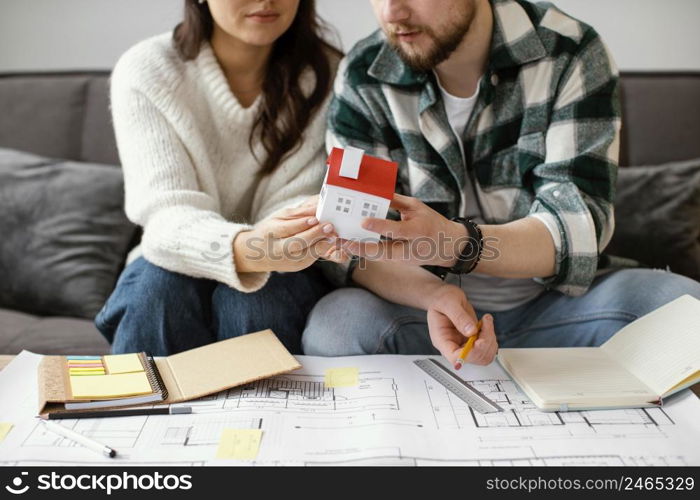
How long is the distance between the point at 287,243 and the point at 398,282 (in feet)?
0.77

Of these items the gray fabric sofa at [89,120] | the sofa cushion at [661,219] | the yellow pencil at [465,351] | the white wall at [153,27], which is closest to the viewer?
the yellow pencil at [465,351]

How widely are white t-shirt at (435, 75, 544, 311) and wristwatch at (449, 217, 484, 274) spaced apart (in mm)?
161

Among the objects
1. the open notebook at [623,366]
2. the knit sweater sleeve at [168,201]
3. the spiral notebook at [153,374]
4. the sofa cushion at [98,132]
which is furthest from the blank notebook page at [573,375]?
the sofa cushion at [98,132]

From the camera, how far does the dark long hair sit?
1.33m

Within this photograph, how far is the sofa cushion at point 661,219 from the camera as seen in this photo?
1497 mm

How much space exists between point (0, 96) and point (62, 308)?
57cm

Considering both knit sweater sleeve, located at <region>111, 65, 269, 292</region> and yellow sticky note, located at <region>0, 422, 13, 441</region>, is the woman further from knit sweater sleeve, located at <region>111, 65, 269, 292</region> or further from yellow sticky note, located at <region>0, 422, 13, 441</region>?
yellow sticky note, located at <region>0, 422, 13, 441</region>

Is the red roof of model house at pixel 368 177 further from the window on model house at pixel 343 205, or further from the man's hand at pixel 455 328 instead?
the man's hand at pixel 455 328

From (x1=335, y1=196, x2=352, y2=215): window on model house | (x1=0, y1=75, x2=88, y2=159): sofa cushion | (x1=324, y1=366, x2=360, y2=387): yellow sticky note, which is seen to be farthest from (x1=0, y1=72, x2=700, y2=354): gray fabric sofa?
→ (x1=335, y1=196, x2=352, y2=215): window on model house

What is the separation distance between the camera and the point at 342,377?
99cm

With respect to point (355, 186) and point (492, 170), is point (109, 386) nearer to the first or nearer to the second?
point (355, 186)
